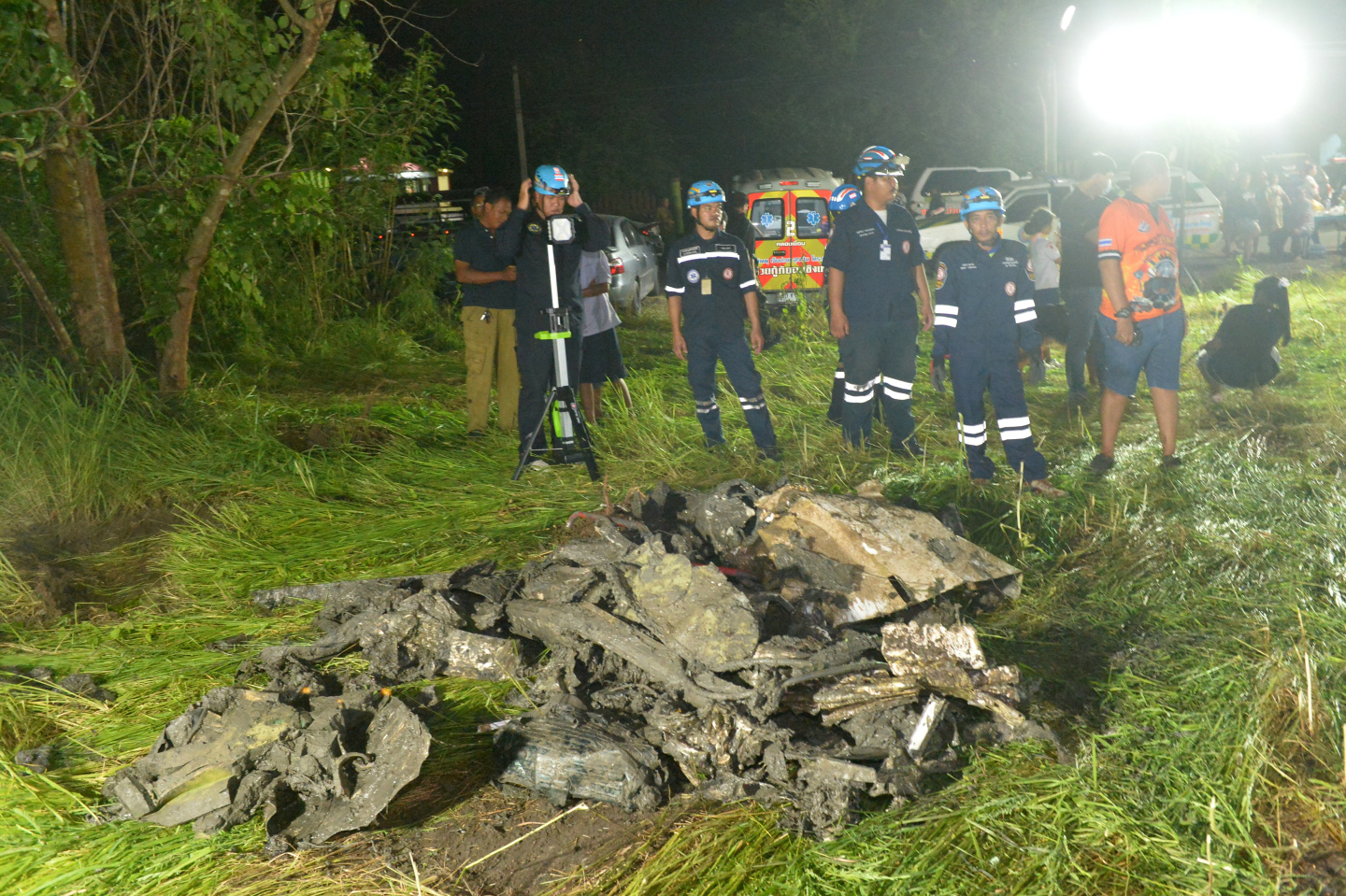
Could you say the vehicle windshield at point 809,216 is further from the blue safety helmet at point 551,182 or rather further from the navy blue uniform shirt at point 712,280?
the blue safety helmet at point 551,182

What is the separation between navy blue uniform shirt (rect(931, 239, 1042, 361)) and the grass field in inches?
30.7

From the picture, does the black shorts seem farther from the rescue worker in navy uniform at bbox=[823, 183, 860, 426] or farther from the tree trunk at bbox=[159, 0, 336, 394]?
the tree trunk at bbox=[159, 0, 336, 394]

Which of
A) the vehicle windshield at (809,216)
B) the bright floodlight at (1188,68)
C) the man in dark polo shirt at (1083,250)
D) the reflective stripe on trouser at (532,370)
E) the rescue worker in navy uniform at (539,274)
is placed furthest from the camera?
the vehicle windshield at (809,216)

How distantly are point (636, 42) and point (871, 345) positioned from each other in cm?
3045

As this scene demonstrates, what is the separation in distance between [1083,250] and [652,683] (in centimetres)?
499

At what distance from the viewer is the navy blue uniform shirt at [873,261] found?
5641 mm

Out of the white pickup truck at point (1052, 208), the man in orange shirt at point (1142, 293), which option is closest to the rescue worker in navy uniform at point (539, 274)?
the man in orange shirt at point (1142, 293)

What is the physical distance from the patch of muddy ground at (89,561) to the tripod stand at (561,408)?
198 centimetres

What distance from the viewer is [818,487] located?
525 centimetres

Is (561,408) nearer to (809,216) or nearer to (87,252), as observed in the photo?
(87,252)

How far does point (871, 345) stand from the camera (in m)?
5.76

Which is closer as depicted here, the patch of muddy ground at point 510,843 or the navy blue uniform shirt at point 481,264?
the patch of muddy ground at point 510,843

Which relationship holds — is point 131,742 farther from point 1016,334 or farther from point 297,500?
point 1016,334

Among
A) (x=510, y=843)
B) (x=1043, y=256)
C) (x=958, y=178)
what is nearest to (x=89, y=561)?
(x=510, y=843)
